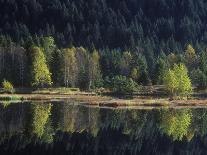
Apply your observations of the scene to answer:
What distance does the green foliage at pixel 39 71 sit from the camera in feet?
486

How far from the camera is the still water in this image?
2095 inches

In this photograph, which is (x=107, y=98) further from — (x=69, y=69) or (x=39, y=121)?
(x=39, y=121)

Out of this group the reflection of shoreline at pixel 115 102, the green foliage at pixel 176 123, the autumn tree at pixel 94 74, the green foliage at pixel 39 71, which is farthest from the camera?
the autumn tree at pixel 94 74

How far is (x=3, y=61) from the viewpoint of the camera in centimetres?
15962

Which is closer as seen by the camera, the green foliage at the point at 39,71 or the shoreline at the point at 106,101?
the shoreline at the point at 106,101

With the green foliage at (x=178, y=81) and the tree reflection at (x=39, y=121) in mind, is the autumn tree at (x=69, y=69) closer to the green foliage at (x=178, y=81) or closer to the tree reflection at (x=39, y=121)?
the green foliage at (x=178, y=81)

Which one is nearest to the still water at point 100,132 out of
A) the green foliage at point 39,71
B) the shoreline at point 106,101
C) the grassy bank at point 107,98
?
the shoreline at point 106,101

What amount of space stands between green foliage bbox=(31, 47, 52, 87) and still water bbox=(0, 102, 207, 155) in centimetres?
5417

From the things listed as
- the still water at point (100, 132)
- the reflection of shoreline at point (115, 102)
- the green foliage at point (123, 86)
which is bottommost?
the still water at point (100, 132)

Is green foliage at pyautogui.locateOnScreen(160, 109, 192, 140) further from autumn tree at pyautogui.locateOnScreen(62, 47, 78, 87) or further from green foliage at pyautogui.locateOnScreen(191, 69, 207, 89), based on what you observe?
autumn tree at pyautogui.locateOnScreen(62, 47, 78, 87)

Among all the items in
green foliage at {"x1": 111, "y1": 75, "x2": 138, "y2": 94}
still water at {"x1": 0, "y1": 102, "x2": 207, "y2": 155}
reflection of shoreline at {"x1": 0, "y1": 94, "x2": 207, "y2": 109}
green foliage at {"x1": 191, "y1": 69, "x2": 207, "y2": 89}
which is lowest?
still water at {"x1": 0, "y1": 102, "x2": 207, "y2": 155}

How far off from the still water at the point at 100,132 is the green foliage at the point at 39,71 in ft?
178

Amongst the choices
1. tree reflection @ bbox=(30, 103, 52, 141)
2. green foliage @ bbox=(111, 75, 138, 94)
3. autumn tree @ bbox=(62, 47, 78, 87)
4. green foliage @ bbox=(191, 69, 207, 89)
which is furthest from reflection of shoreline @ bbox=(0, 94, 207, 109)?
green foliage @ bbox=(191, 69, 207, 89)

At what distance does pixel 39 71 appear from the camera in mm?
149750
